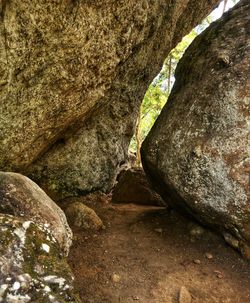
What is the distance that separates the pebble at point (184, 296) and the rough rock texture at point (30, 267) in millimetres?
2116

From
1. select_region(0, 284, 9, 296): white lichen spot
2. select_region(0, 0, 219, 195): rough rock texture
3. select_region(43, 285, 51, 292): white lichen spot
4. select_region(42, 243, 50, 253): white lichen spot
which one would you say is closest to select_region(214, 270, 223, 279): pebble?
select_region(42, 243, 50, 253): white lichen spot

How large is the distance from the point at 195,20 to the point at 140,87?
2877 mm

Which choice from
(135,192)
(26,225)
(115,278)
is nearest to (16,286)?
(26,225)

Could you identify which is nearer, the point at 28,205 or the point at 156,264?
the point at 28,205

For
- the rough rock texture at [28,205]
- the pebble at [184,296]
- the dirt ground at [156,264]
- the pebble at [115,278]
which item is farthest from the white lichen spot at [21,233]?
the pebble at [184,296]

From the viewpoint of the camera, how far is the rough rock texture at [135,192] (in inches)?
381

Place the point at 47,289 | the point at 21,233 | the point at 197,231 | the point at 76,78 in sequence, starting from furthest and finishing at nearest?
the point at 76,78 → the point at 197,231 → the point at 21,233 → the point at 47,289

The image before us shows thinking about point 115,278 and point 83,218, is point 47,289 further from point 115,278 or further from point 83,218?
point 83,218

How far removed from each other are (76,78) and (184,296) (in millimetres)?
4677

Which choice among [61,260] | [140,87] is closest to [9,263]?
[61,260]

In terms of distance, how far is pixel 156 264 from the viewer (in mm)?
6176

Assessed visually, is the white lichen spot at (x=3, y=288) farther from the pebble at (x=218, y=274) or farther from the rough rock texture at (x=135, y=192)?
the rough rock texture at (x=135, y=192)

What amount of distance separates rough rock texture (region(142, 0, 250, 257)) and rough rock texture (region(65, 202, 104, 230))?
1634 mm

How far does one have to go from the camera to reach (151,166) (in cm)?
752
